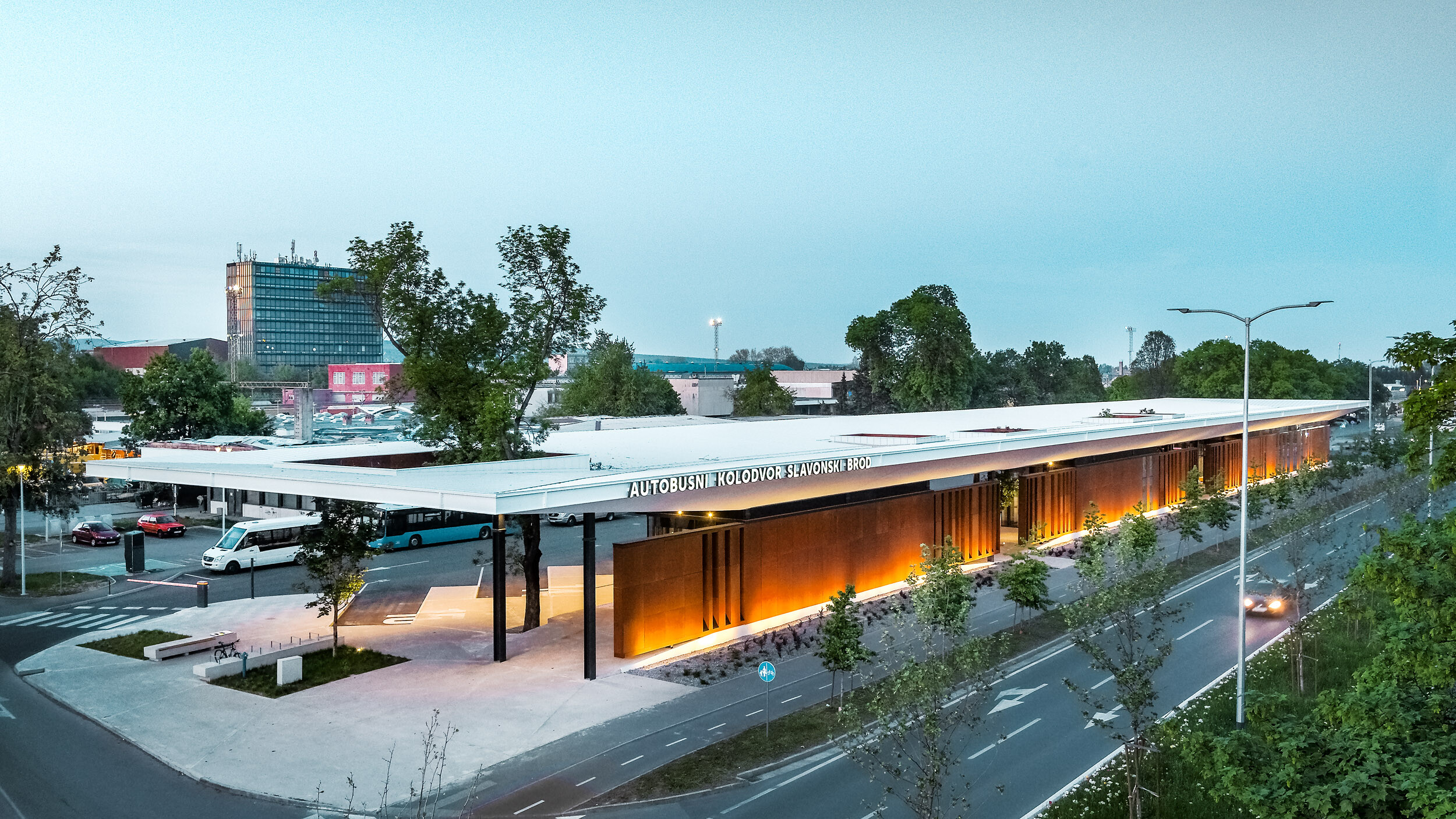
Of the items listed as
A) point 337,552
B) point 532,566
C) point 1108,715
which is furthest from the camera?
point 532,566

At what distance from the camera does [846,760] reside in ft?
69.4

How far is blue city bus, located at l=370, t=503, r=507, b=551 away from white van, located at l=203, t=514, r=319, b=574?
3697 mm

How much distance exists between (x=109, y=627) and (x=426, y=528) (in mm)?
19642

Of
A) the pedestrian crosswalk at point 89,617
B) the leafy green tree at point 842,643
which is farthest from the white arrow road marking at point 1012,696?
the pedestrian crosswalk at point 89,617

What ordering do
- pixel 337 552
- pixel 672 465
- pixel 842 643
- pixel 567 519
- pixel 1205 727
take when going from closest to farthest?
pixel 1205 727
pixel 842 643
pixel 337 552
pixel 672 465
pixel 567 519

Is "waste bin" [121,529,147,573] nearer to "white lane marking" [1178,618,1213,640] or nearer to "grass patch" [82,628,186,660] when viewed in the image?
"grass patch" [82,628,186,660]

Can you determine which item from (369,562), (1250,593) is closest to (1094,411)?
(1250,593)

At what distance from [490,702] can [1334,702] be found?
18205 millimetres

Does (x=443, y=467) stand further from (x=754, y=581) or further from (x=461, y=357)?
(x=754, y=581)

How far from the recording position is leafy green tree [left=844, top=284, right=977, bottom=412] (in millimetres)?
101000

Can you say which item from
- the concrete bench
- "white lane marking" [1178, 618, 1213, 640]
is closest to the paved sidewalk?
the concrete bench

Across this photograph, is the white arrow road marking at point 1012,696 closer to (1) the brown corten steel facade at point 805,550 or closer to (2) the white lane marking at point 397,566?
(1) the brown corten steel facade at point 805,550

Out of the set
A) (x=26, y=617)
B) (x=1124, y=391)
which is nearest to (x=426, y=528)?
(x=26, y=617)

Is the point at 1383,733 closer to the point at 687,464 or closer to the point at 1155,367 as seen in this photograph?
the point at 687,464
